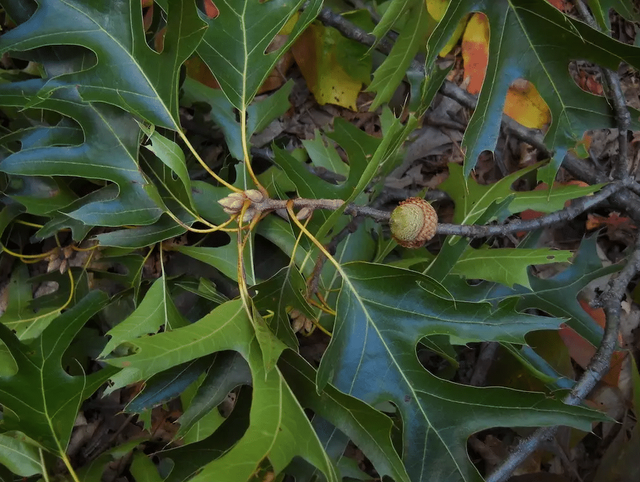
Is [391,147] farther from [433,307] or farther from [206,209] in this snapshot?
[206,209]

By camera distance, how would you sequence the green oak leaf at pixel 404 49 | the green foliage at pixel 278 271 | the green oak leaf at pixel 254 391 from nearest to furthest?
the green oak leaf at pixel 254 391 → the green foliage at pixel 278 271 → the green oak leaf at pixel 404 49

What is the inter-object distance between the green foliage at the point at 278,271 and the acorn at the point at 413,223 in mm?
69

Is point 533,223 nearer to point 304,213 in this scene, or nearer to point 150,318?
point 304,213

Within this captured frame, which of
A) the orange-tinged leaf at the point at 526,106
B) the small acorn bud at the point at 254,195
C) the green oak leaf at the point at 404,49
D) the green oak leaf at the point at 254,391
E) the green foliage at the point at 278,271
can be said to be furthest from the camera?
the orange-tinged leaf at the point at 526,106

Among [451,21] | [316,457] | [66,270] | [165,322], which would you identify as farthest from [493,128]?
[66,270]

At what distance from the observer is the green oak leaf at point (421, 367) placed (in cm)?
79

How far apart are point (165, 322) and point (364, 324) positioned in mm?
425

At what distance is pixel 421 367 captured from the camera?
0.84 meters

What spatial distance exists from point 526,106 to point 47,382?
1.30 metres

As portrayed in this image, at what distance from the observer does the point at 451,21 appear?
0.86 meters

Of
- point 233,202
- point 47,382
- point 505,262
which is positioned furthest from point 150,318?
point 505,262

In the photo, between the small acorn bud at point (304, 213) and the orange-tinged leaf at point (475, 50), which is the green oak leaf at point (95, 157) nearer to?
the small acorn bud at point (304, 213)

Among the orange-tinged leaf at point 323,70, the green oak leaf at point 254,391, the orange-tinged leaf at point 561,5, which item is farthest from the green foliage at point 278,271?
the orange-tinged leaf at point 561,5

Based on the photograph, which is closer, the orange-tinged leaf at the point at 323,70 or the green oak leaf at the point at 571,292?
the green oak leaf at the point at 571,292
